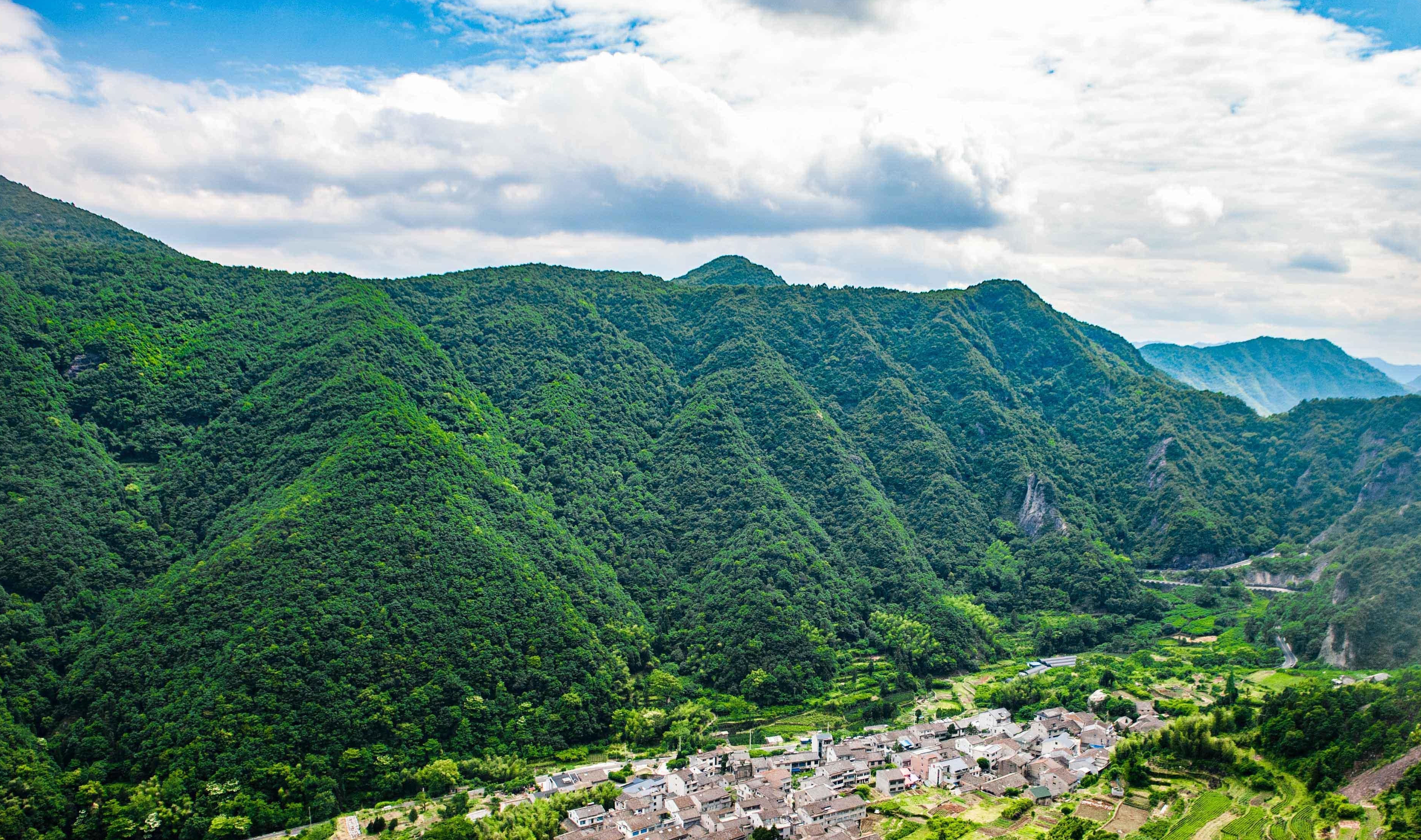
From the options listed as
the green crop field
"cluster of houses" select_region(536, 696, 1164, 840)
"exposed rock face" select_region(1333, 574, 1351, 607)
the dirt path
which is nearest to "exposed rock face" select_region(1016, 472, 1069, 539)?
"exposed rock face" select_region(1333, 574, 1351, 607)

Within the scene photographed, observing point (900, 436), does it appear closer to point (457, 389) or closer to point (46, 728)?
point (457, 389)

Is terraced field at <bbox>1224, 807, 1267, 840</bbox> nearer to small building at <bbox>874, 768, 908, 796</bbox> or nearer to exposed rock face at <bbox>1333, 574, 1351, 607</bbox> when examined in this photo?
small building at <bbox>874, 768, 908, 796</bbox>

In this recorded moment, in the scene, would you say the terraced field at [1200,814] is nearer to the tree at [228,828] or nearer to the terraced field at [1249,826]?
the terraced field at [1249,826]

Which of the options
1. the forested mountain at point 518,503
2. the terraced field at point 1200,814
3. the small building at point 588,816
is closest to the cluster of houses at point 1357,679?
the forested mountain at point 518,503

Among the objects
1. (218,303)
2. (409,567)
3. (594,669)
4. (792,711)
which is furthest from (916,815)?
(218,303)

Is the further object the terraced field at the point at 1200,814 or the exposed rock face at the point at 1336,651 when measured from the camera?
the exposed rock face at the point at 1336,651

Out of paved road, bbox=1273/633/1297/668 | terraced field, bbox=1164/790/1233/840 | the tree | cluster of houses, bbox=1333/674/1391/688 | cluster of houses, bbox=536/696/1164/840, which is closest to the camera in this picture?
terraced field, bbox=1164/790/1233/840
